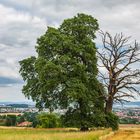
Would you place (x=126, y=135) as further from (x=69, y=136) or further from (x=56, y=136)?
(x=56, y=136)

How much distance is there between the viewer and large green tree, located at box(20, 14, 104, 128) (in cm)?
4091

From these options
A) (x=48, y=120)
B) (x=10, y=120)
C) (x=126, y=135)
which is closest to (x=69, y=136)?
(x=126, y=135)

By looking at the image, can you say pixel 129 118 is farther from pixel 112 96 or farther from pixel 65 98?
pixel 65 98

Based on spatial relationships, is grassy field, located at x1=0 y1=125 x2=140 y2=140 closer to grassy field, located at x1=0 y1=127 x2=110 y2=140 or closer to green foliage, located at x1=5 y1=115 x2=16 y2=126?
grassy field, located at x1=0 y1=127 x2=110 y2=140

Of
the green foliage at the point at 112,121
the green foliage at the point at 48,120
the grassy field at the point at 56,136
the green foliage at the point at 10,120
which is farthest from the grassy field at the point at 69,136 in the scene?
the green foliage at the point at 10,120

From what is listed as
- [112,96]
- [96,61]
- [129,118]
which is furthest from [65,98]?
[129,118]

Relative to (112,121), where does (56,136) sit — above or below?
below

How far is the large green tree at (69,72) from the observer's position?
134 ft

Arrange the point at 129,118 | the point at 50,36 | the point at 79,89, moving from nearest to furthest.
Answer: the point at 79,89, the point at 50,36, the point at 129,118

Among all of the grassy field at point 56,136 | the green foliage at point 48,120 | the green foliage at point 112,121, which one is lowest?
the grassy field at point 56,136

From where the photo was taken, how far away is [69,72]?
4194 cm

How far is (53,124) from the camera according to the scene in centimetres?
6931

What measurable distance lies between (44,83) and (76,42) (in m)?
4.97

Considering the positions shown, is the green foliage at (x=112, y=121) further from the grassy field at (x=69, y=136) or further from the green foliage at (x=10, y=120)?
the green foliage at (x=10, y=120)
